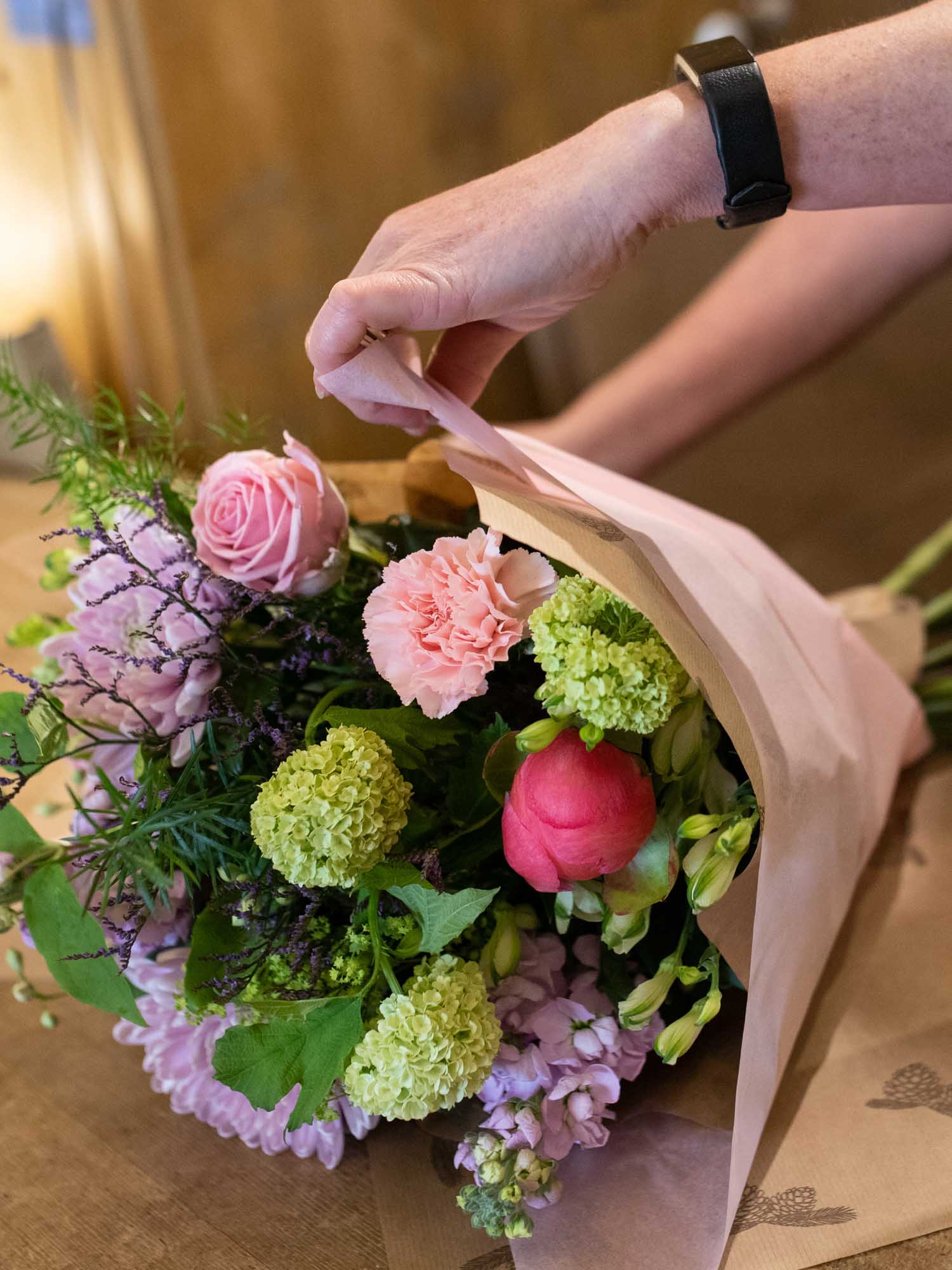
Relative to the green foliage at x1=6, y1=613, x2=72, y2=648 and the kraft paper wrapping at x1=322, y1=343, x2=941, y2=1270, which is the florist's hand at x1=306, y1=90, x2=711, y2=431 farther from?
the green foliage at x1=6, y1=613, x2=72, y2=648

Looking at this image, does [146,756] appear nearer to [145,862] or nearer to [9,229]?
[145,862]

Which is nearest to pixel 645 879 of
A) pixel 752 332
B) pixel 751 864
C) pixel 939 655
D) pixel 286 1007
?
pixel 751 864

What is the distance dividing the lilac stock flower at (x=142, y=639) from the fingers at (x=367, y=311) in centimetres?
12

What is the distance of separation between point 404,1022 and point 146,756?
0.58 ft

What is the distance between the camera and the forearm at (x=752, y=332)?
1.02 metres

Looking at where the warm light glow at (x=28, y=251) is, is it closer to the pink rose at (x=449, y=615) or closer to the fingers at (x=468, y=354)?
the fingers at (x=468, y=354)

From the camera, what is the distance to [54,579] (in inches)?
24.9

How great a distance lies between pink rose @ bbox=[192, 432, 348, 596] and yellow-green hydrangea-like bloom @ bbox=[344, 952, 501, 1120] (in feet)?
0.66

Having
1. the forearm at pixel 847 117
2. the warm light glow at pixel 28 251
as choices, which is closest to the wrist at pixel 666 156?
the forearm at pixel 847 117

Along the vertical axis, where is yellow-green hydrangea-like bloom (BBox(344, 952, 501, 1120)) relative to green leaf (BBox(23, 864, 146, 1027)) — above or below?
below

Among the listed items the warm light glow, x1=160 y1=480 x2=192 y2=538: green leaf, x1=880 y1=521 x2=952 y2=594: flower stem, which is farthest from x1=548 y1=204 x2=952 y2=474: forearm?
the warm light glow

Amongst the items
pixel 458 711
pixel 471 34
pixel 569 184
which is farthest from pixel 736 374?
pixel 471 34

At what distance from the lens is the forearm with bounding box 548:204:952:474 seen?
1.02m

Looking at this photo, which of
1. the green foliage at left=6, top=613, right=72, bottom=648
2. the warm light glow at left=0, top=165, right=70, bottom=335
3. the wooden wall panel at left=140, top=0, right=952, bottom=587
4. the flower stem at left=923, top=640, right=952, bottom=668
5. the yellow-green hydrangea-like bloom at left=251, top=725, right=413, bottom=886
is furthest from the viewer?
the warm light glow at left=0, top=165, right=70, bottom=335
